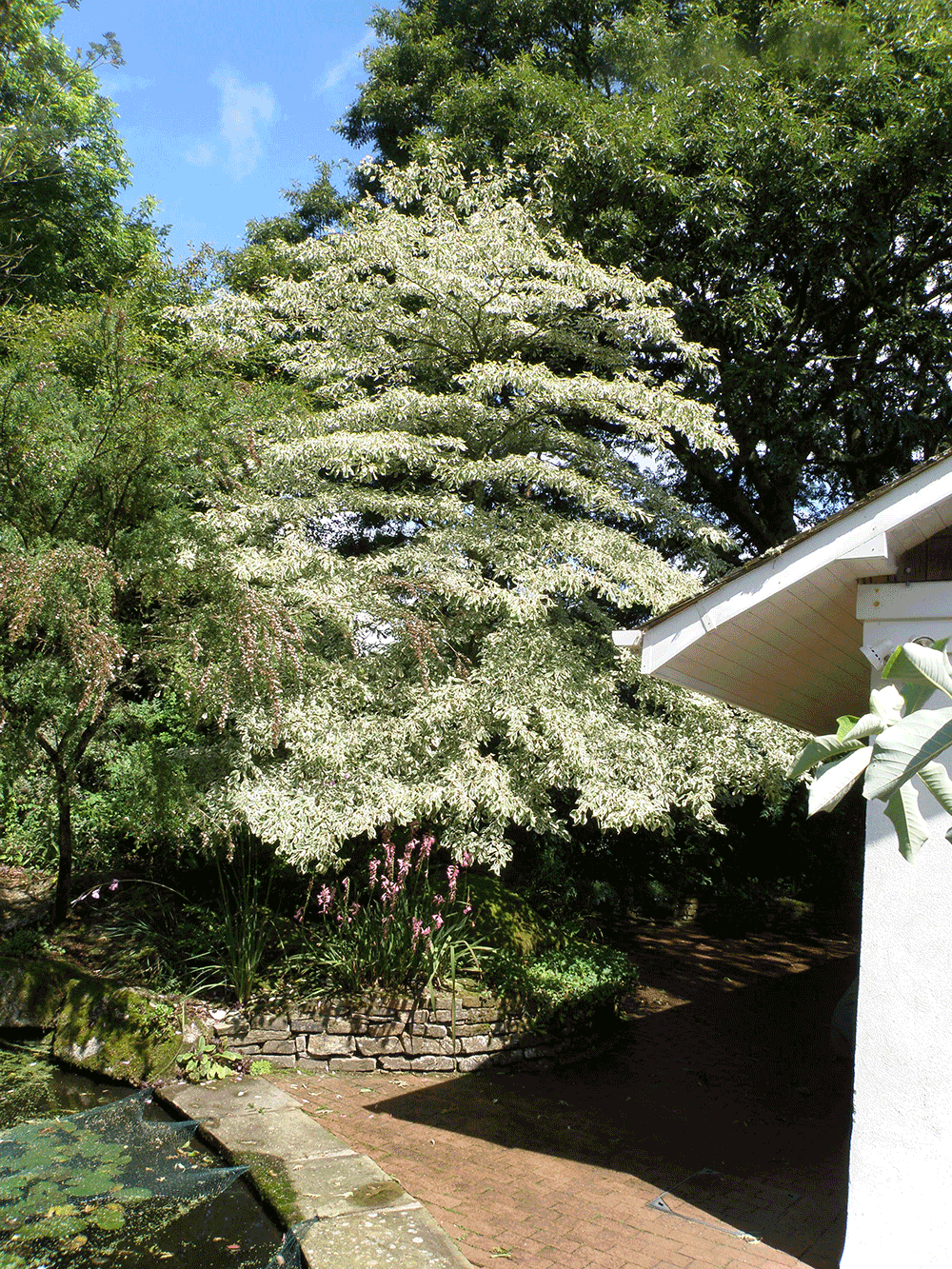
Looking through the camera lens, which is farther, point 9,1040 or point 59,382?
point 59,382

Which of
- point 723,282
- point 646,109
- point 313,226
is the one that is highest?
point 313,226

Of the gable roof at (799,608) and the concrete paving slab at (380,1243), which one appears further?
the gable roof at (799,608)

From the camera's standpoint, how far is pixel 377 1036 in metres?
6.17

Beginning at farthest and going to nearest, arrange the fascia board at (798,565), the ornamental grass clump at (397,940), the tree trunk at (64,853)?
1. the tree trunk at (64,853)
2. the ornamental grass clump at (397,940)
3. the fascia board at (798,565)

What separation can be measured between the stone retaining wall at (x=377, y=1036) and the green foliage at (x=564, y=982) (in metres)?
0.31

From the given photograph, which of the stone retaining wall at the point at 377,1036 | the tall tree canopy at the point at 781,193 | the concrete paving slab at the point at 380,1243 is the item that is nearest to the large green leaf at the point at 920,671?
the concrete paving slab at the point at 380,1243

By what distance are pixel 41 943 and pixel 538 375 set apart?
6.57m

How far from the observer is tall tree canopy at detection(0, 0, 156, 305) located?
12758 mm

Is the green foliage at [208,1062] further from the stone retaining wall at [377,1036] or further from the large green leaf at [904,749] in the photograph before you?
the large green leaf at [904,749]

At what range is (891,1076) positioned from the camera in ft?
11.1

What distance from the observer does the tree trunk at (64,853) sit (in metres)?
6.96

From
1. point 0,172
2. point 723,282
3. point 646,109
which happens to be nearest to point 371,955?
point 0,172

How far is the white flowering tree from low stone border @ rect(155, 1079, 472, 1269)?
154 centimetres

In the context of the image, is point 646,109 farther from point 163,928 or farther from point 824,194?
point 163,928
